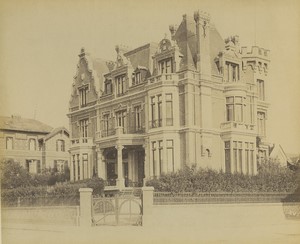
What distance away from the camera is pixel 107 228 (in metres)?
6.39

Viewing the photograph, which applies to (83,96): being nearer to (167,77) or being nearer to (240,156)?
(167,77)

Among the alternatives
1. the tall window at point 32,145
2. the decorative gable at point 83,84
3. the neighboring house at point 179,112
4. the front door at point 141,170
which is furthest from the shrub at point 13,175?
the front door at point 141,170

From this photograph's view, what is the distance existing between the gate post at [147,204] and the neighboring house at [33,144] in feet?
3.51

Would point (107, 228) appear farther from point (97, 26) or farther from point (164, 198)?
point (97, 26)

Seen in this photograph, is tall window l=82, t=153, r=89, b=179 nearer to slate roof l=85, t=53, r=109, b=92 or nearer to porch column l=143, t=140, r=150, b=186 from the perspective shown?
porch column l=143, t=140, r=150, b=186

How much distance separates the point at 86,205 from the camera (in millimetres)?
6512

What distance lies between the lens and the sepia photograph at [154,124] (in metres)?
6.35

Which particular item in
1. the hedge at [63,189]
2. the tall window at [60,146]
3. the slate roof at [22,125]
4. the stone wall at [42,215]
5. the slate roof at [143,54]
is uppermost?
the slate roof at [143,54]

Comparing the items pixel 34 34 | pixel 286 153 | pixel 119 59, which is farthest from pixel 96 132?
pixel 286 153

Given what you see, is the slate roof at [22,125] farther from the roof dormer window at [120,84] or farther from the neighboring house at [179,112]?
the roof dormer window at [120,84]

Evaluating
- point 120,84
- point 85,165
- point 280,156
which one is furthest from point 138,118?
point 280,156

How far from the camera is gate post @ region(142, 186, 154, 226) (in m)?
6.42

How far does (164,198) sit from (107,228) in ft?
2.56

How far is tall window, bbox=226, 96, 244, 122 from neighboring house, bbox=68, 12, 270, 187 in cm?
1
